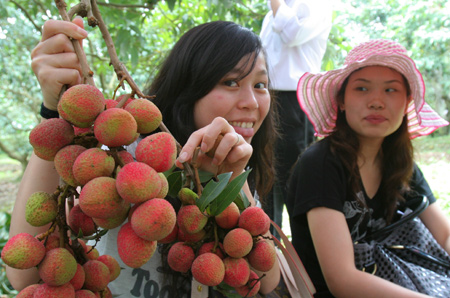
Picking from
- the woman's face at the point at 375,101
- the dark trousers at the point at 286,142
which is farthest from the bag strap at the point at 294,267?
the dark trousers at the point at 286,142

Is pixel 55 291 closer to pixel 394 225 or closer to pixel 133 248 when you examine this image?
pixel 133 248

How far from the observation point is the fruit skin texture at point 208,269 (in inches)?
20.2

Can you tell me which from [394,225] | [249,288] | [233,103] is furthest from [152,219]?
[394,225]

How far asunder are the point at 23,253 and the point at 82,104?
189 millimetres

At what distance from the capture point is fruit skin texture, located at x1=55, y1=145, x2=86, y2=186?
1.43ft

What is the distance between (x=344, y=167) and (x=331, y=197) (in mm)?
173

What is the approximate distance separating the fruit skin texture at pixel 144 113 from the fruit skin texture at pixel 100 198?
0.09 metres

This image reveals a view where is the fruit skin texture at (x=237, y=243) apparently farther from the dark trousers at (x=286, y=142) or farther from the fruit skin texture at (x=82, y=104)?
the dark trousers at (x=286, y=142)

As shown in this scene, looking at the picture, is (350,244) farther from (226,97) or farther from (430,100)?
(430,100)

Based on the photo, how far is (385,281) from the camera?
45.1 inches

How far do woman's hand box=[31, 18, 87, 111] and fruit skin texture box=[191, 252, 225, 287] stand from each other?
34cm

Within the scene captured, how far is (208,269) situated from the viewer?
51cm

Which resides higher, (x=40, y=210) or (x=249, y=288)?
(x=40, y=210)

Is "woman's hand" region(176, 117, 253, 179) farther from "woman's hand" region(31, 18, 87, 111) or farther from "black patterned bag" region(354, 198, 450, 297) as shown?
"black patterned bag" region(354, 198, 450, 297)
